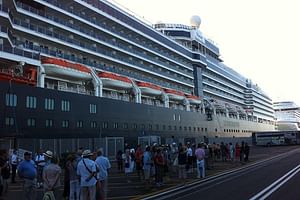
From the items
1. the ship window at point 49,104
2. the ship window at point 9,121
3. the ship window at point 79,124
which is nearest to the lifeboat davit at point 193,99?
the ship window at point 79,124

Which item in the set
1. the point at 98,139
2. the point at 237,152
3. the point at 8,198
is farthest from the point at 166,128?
the point at 8,198

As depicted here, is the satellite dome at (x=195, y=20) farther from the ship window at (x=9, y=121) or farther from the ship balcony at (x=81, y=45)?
the ship window at (x=9, y=121)

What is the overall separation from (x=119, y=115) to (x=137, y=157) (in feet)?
101

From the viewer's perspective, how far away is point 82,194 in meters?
9.44

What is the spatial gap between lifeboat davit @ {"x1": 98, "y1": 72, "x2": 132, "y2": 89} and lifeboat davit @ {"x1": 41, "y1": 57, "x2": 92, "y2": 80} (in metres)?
2.85

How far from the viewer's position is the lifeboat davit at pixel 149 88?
56.4 meters

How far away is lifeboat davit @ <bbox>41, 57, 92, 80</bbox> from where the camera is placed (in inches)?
1547

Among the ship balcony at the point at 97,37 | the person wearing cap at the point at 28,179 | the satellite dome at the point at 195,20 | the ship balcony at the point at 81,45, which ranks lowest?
the person wearing cap at the point at 28,179

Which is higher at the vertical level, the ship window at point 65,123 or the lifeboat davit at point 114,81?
the lifeboat davit at point 114,81

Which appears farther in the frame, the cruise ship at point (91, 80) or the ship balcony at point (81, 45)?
the ship balcony at point (81, 45)

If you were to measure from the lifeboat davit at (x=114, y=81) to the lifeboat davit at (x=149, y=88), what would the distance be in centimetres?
354

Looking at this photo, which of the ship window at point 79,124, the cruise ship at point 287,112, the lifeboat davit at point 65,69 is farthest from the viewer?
the cruise ship at point 287,112

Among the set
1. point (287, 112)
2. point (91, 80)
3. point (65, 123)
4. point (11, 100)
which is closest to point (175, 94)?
point (91, 80)

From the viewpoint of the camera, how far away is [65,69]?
41.0 m
